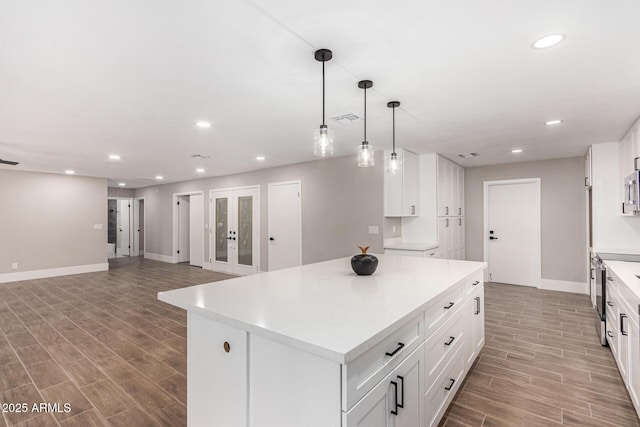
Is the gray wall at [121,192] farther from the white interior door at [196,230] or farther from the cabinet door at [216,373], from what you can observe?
the cabinet door at [216,373]

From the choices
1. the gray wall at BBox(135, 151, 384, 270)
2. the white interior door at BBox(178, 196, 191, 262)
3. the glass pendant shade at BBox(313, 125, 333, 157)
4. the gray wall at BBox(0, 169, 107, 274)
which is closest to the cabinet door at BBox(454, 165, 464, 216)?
the gray wall at BBox(135, 151, 384, 270)

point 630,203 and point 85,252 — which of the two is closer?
point 630,203

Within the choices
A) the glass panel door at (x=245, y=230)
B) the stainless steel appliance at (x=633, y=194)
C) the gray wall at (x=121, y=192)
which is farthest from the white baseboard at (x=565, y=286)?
the gray wall at (x=121, y=192)

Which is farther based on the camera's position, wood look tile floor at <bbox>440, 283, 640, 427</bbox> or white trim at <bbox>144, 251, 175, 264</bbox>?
white trim at <bbox>144, 251, 175, 264</bbox>

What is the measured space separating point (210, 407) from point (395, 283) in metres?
1.28

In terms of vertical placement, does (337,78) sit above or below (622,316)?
above

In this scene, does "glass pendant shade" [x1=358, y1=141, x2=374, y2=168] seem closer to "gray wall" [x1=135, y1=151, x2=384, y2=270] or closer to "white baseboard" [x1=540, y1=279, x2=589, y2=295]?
"gray wall" [x1=135, y1=151, x2=384, y2=270]

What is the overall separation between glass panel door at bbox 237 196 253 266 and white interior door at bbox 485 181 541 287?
4922 mm

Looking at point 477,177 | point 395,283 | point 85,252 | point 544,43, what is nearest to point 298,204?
point 477,177

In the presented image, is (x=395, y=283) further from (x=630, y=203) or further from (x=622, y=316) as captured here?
(x=630, y=203)

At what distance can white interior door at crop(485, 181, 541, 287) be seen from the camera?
578 centimetres

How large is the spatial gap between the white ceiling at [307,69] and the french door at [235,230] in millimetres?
3021

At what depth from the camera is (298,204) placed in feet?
19.9

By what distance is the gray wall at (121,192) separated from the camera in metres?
10.0
